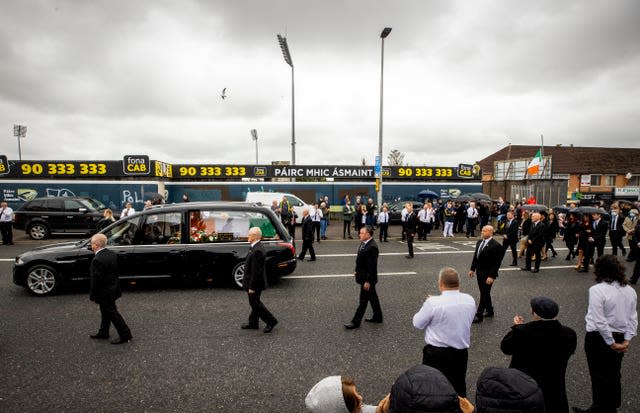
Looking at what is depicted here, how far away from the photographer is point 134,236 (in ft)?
23.5

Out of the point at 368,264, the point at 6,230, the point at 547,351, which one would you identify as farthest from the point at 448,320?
the point at 6,230

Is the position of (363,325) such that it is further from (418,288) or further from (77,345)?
(77,345)

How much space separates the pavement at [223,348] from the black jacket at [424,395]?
2365 millimetres

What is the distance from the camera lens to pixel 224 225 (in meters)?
7.61

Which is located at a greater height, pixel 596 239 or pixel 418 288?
pixel 596 239

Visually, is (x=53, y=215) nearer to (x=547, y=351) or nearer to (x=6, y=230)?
(x=6, y=230)

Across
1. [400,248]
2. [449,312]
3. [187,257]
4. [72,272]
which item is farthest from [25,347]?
[400,248]

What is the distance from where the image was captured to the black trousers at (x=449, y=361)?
3113 millimetres

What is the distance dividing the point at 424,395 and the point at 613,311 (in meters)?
2.94

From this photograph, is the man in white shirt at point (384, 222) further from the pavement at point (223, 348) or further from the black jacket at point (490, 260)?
the black jacket at point (490, 260)

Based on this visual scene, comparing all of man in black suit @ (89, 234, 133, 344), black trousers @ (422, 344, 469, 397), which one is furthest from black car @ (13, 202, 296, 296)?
black trousers @ (422, 344, 469, 397)

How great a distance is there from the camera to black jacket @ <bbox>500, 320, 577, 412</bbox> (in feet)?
8.75

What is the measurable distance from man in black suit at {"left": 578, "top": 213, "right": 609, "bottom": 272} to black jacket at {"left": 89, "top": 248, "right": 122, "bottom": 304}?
11.4 metres

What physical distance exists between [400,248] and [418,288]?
5.44 m
